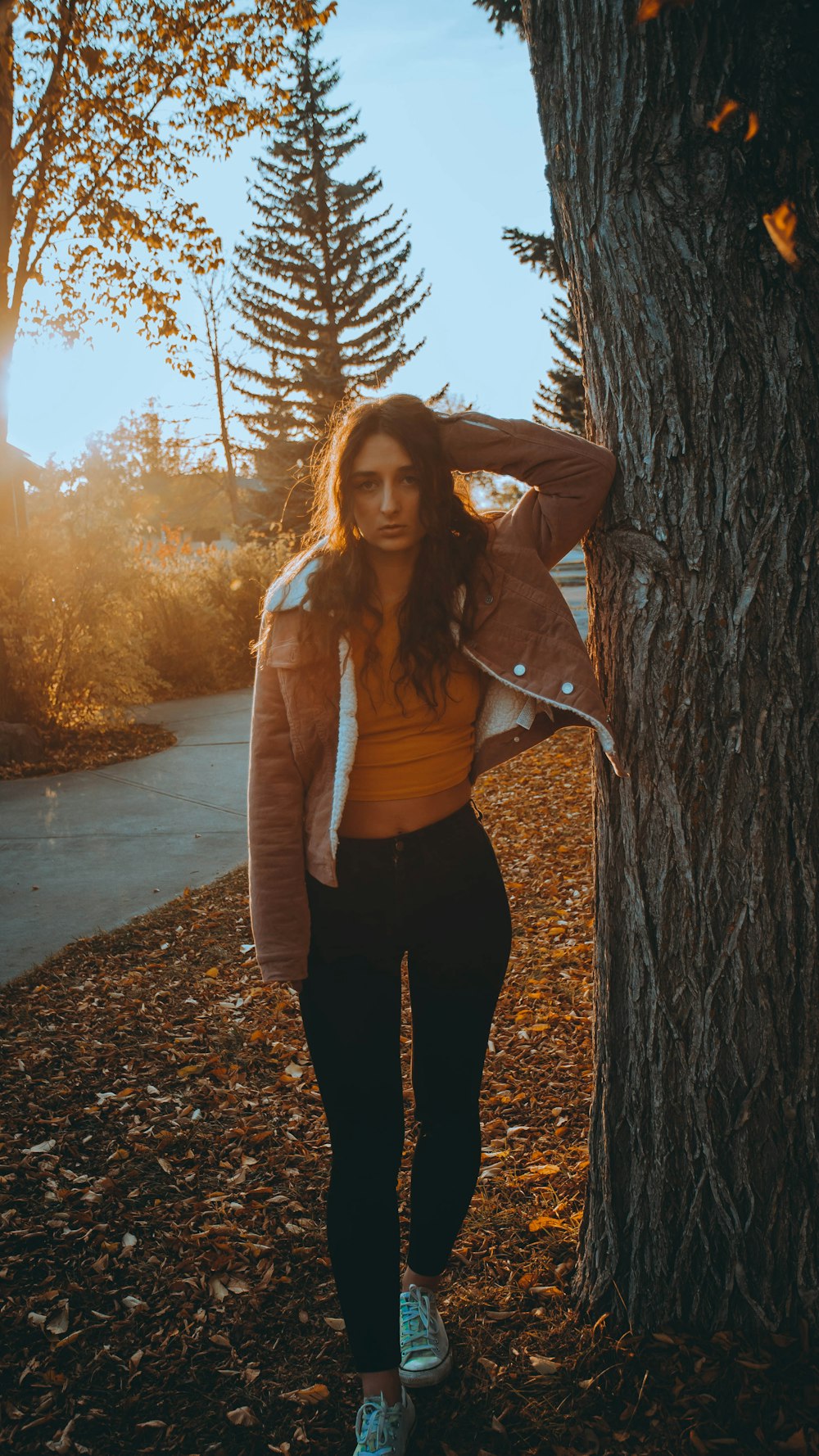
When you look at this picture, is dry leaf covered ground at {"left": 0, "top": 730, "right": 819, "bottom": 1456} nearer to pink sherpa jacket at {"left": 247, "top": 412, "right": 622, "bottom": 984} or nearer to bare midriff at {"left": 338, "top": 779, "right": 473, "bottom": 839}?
pink sherpa jacket at {"left": 247, "top": 412, "right": 622, "bottom": 984}

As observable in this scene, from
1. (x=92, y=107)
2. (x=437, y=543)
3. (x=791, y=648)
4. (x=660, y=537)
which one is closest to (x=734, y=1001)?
(x=791, y=648)

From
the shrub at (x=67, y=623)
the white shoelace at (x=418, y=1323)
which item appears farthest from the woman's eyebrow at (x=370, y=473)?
the shrub at (x=67, y=623)

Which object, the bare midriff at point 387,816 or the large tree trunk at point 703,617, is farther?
the bare midriff at point 387,816

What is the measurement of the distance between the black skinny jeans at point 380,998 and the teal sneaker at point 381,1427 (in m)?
0.08

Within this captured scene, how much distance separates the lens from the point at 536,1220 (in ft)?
8.70

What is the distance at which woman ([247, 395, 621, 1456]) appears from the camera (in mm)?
2057

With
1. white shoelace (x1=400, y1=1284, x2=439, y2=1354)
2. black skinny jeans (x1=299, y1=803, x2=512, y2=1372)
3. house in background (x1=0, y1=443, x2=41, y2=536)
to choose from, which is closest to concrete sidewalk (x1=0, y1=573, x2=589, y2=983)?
house in background (x1=0, y1=443, x2=41, y2=536)

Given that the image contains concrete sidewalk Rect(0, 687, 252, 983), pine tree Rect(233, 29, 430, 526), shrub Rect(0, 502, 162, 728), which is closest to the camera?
concrete sidewalk Rect(0, 687, 252, 983)

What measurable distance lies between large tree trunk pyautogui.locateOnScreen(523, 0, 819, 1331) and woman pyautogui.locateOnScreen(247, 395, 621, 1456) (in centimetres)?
15

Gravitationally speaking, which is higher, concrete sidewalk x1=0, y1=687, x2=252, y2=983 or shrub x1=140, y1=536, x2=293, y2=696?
shrub x1=140, y1=536, x2=293, y2=696

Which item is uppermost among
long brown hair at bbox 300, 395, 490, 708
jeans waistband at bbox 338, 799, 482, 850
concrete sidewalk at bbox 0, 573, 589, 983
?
long brown hair at bbox 300, 395, 490, 708

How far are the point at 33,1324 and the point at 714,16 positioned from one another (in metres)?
3.21

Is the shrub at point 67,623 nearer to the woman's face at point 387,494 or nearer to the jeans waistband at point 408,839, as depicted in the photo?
the woman's face at point 387,494

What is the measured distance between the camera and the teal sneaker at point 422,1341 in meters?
2.21
